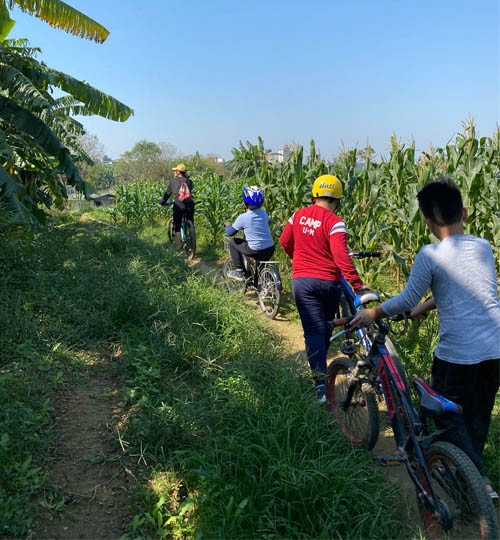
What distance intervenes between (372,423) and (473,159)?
15.5 feet

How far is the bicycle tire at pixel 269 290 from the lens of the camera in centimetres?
659

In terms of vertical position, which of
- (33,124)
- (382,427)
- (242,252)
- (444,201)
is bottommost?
(382,427)

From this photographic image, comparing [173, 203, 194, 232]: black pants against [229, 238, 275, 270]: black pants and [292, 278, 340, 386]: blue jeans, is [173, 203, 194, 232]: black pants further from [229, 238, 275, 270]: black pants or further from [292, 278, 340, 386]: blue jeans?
[292, 278, 340, 386]: blue jeans

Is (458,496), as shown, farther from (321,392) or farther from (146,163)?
(146,163)

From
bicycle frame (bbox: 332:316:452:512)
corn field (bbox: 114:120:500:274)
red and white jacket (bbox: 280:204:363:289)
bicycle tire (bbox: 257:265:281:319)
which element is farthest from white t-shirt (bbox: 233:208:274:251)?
bicycle frame (bbox: 332:316:452:512)

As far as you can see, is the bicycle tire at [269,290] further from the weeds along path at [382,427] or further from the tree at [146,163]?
the tree at [146,163]

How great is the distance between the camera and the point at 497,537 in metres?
2.13

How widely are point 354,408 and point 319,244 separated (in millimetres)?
1387

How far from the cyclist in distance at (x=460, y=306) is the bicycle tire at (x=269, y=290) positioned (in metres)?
3.97

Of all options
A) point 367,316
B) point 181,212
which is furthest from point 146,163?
point 367,316

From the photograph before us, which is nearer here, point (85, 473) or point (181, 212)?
point (85, 473)

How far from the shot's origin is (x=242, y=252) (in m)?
7.16

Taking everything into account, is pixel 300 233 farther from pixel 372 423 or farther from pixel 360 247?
pixel 360 247

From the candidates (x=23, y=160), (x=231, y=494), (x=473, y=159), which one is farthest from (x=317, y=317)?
(x=23, y=160)
